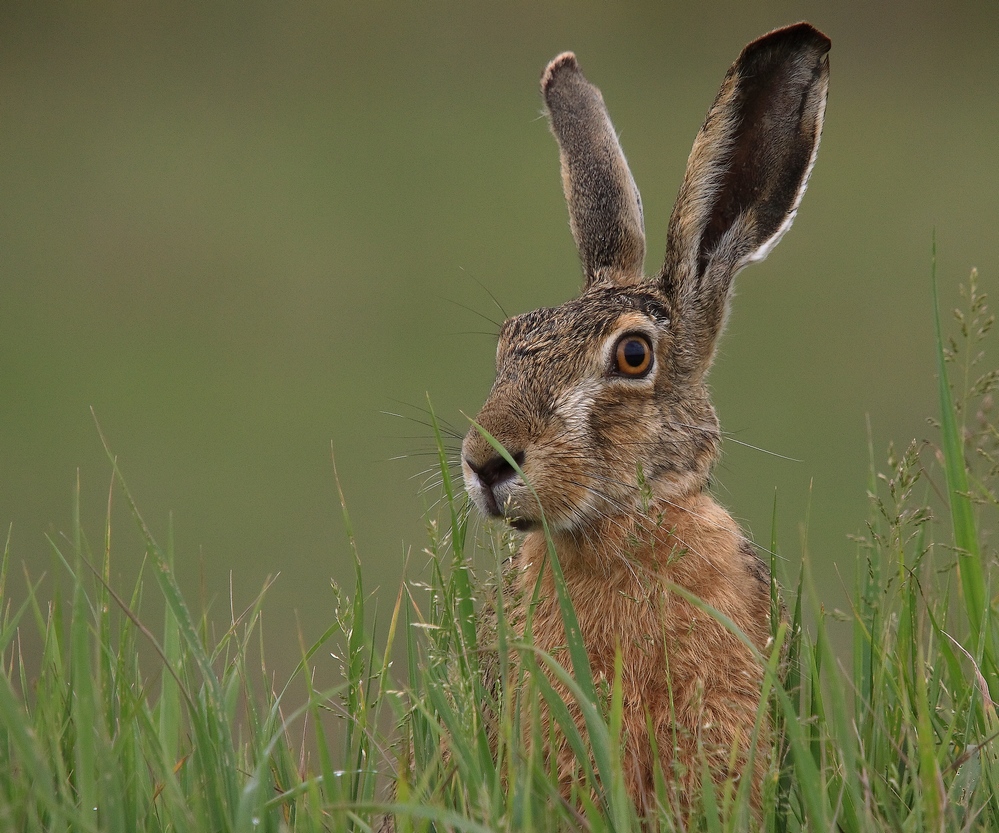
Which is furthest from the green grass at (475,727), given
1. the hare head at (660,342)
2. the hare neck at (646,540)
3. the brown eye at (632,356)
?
the brown eye at (632,356)

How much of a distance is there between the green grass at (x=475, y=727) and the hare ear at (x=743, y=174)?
0.96 meters

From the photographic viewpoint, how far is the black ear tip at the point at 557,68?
4.49 meters

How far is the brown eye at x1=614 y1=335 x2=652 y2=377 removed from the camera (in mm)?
3604

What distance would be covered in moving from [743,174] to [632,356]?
2.45 feet

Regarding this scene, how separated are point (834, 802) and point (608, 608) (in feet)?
3.02

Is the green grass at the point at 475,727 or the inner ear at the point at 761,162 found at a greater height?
the inner ear at the point at 761,162

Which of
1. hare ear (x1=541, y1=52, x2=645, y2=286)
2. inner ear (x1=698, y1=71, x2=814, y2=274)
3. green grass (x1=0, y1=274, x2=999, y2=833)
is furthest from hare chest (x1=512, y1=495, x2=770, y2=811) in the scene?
hare ear (x1=541, y1=52, x2=645, y2=286)

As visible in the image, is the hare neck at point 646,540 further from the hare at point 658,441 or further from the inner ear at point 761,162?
the inner ear at point 761,162

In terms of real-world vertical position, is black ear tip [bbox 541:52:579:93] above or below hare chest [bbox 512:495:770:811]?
above

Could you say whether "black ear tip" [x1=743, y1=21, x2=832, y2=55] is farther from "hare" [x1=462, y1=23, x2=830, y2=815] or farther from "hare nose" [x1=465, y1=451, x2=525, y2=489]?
"hare nose" [x1=465, y1=451, x2=525, y2=489]

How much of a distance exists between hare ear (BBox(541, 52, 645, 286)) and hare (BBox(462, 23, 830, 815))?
0.04ft

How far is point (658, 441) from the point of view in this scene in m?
3.53

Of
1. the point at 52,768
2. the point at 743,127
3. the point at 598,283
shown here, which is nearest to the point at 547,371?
the point at 598,283

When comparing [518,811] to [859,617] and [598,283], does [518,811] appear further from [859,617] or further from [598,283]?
[598,283]
